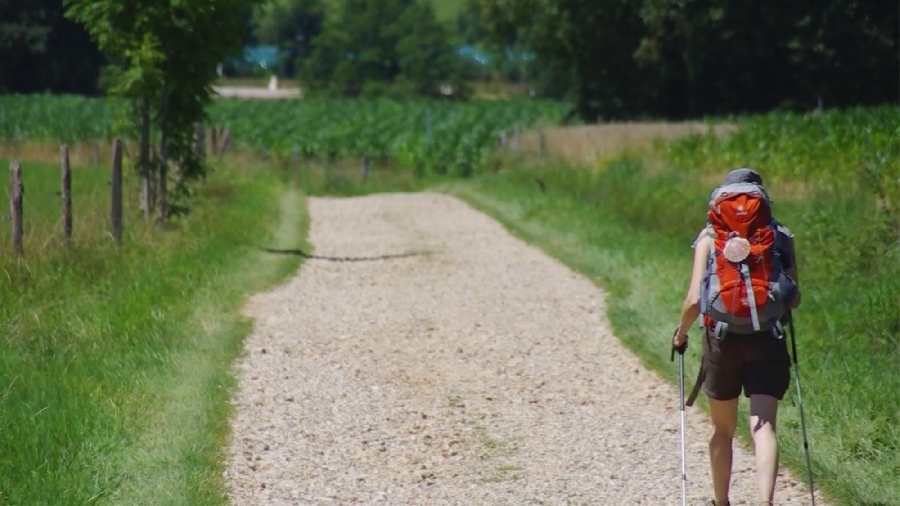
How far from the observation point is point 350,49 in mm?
116688

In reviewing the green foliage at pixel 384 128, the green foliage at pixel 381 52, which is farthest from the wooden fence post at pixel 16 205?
the green foliage at pixel 381 52

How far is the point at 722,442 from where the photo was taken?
611cm

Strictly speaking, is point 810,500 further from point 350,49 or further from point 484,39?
point 350,49

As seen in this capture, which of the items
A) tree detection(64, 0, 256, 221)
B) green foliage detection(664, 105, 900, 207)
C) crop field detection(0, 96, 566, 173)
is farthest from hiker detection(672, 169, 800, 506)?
crop field detection(0, 96, 566, 173)

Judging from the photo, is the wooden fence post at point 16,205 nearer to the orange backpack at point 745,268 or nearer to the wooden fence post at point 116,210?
the wooden fence post at point 116,210

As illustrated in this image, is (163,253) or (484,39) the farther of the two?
(484,39)

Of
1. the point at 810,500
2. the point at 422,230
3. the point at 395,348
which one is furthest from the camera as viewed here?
the point at 422,230

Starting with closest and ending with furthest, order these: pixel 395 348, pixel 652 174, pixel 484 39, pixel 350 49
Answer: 1. pixel 395 348
2. pixel 652 174
3. pixel 484 39
4. pixel 350 49

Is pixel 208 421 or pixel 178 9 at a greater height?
pixel 178 9

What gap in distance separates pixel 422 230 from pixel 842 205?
7.62m

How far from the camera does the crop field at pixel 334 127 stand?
40969mm

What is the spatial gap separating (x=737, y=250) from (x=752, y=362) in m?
0.60

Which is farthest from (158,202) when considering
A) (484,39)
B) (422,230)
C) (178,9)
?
(484,39)

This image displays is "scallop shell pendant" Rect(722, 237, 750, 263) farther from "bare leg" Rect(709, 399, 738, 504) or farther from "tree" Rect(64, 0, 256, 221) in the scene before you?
"tree" Rect(64, 0, 256, 221)
